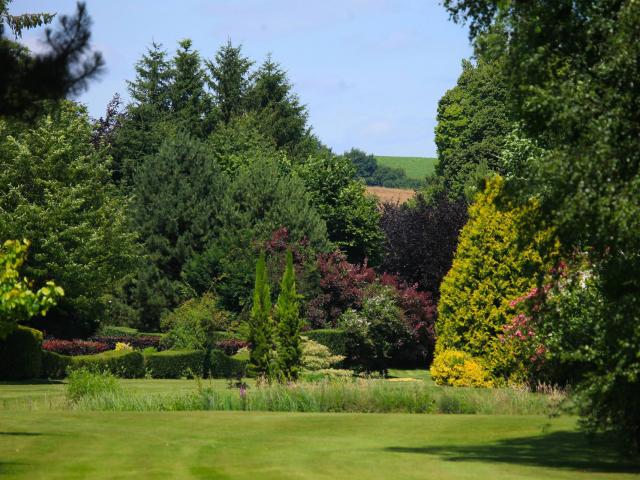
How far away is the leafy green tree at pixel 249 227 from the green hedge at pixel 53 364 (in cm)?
1341

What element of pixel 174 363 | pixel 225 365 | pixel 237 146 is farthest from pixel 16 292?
pixel 237 146

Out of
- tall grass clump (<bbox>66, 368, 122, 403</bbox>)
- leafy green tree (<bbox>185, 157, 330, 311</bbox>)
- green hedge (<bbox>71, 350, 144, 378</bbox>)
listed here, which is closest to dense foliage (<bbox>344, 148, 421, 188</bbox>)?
leafy green tree (<bbox>185, 157, 330, 311</bbox>)

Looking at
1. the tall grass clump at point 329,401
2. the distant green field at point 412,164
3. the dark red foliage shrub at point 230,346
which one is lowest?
the tall grass clump at point 329,401

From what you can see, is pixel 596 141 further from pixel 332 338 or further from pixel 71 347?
pixel 71 347

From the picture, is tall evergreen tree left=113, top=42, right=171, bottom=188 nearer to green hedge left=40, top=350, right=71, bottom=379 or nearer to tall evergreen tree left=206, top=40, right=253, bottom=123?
tall evergreen tree left=206, top=40, right=253, bottom=123

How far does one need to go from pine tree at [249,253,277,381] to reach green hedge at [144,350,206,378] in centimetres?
602

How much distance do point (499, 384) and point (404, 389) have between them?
5373 mm

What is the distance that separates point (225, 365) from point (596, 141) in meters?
30.4

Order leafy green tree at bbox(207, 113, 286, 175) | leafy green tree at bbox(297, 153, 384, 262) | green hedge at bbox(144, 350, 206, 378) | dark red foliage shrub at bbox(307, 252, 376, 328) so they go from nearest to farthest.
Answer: green hedge at bbox(144, 350, 206, 378) < dark red foliage shrub at bbox(307, 252, 376, 328) < leafy green tree at bbox(297, 153, 384, 262) < leafy green tree at bbox(207, 113, 286, 175)

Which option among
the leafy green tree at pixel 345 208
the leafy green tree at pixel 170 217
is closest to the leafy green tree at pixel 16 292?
the leafy green tree at pixel 170 217

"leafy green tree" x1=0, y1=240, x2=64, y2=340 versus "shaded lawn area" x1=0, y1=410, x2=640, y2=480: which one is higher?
"leafy green tree" x1=0, y1=240, x2=64, y2=340

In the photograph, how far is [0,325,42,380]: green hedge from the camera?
1421 inches

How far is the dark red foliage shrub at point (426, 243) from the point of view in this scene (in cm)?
4894

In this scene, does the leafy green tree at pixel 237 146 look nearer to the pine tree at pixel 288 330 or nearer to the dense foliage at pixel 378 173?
the pine tree at pixel 288 330
